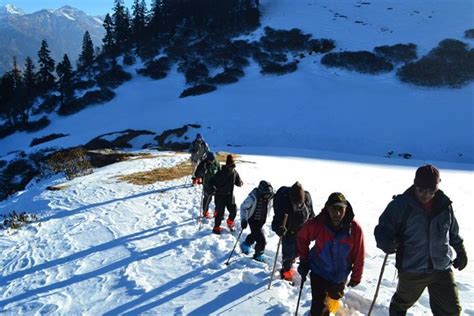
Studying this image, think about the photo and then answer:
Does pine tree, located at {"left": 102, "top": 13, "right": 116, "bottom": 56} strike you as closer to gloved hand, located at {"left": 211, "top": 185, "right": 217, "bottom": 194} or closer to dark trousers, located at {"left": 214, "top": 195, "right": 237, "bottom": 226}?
gloved hand, located at {"left": 211, "top": 185, "right": 217, "bottom": 194}

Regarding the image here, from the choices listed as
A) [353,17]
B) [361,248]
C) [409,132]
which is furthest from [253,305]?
[353,17]

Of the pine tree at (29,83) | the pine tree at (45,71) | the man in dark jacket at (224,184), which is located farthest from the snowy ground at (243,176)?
the pine tree at (45,71)

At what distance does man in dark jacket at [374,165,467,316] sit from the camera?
5.13 meters

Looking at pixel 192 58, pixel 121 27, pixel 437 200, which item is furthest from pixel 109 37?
pixel 437 200

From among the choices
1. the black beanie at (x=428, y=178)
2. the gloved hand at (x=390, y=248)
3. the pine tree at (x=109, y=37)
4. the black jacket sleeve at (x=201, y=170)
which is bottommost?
the black jacket sleeve at (x=201, y=170)

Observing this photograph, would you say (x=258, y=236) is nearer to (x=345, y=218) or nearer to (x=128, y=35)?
(x=345, y=218)

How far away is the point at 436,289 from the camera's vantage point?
17.8 feet

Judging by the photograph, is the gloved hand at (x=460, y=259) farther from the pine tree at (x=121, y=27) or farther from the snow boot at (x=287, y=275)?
the pine tree at (x=121, y=27)

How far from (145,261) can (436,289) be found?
6286mm

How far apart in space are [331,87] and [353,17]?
2306 centimetres

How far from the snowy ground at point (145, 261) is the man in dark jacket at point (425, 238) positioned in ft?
5.31

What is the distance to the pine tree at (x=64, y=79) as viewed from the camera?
65.2 metres

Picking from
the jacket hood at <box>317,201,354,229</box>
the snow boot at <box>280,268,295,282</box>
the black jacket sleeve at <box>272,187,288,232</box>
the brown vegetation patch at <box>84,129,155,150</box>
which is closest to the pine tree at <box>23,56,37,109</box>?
the brown vegetation patch at <box>84,129,155,150</box>

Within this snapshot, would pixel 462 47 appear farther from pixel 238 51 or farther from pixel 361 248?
pixel 361 248
